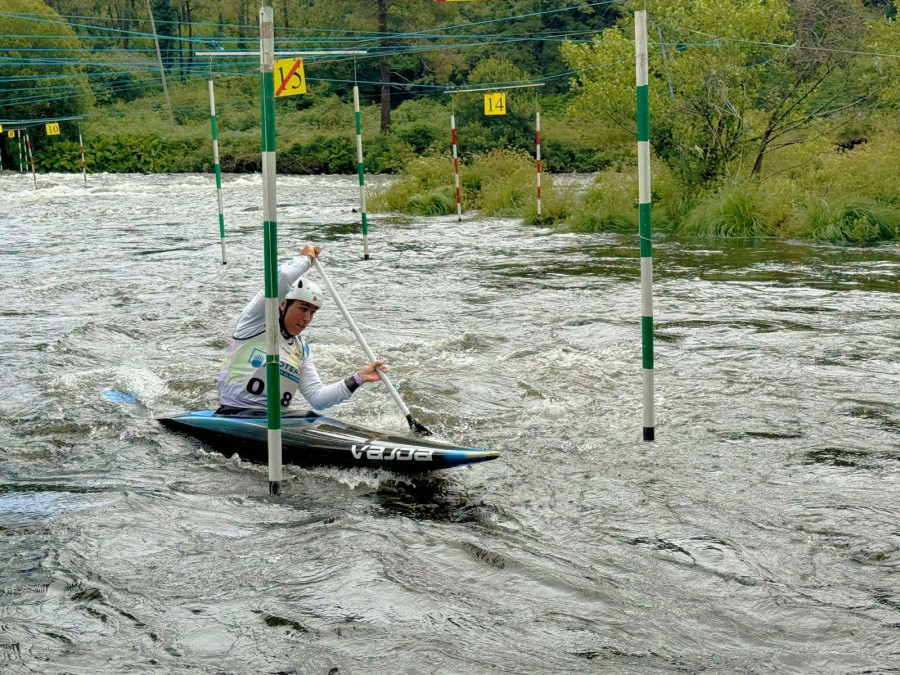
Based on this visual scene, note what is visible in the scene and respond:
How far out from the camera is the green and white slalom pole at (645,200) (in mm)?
5367

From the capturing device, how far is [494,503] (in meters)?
4.99

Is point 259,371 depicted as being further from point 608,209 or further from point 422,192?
point 422,192

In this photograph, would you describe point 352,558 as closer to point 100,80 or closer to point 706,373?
point 706,373

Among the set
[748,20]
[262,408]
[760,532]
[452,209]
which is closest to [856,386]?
[760,532]

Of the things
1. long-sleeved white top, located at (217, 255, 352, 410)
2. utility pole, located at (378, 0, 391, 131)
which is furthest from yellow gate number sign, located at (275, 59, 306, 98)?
utility pole, located at (378, 0, 391, 131)

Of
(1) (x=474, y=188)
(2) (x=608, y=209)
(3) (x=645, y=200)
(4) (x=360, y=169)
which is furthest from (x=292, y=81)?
(3) (x=645, y=200)

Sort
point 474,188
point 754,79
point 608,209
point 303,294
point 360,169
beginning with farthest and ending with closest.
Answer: point 474,188 → point 608,209 → point 754,79 → point 360,169 → point 303,294

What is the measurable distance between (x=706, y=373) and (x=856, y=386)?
3.34 ft

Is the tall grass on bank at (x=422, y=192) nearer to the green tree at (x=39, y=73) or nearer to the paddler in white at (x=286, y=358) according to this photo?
the paddler in white at (x=286, y=358)

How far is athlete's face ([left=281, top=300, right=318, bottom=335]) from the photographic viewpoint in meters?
5.64

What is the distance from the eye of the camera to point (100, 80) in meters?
60.1

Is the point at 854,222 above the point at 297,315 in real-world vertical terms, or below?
above

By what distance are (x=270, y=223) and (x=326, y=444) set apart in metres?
1.29

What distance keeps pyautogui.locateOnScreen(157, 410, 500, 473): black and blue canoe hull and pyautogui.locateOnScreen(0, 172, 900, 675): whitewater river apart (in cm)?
10
